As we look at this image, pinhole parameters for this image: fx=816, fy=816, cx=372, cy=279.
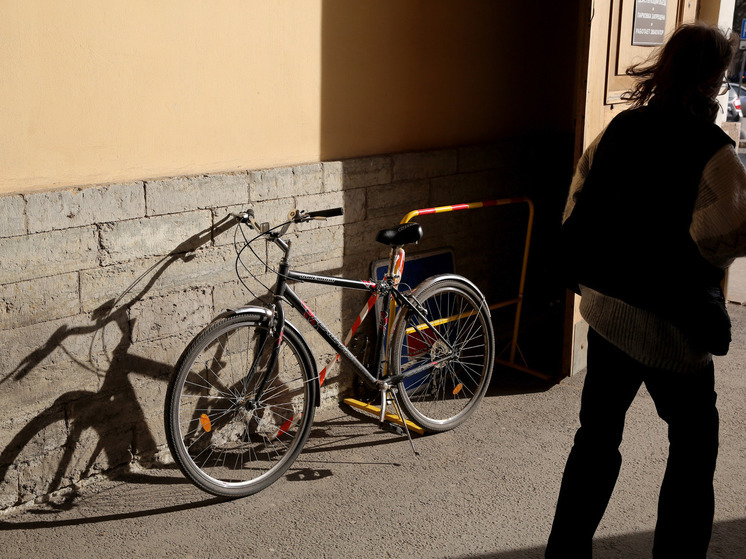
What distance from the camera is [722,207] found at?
8.30 ft

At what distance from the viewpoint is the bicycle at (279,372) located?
149 inches

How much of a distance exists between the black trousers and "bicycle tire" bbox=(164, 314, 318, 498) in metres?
1.47

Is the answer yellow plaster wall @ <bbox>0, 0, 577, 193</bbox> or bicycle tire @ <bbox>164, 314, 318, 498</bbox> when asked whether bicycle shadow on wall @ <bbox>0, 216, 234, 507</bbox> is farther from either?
yellow plaster wall @ <bbox>0, 0, 577, 193</bbox>

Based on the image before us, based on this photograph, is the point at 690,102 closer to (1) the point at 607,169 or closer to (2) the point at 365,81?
(1) the point at 607,169

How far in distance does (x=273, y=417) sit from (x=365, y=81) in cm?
198

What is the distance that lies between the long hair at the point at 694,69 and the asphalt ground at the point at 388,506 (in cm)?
187

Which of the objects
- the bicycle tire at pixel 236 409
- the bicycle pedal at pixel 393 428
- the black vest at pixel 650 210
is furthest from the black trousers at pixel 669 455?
the bicycle pedal at pixel 393 428

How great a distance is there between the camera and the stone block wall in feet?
11.4

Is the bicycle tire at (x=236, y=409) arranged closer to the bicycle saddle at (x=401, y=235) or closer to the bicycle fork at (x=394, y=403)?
the bicycle fork at (x=394, y=403)

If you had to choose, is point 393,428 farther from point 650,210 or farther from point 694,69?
point 694,69

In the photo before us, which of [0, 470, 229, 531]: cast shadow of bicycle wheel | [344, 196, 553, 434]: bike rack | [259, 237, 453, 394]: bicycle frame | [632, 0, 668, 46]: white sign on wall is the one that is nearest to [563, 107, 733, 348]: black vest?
[259, 237, 453, 394]: bicycle frame

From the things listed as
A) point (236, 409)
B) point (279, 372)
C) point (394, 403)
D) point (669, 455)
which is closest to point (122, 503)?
point (236, 409)

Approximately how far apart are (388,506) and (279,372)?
105 cm

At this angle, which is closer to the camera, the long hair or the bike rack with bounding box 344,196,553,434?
the long hair
